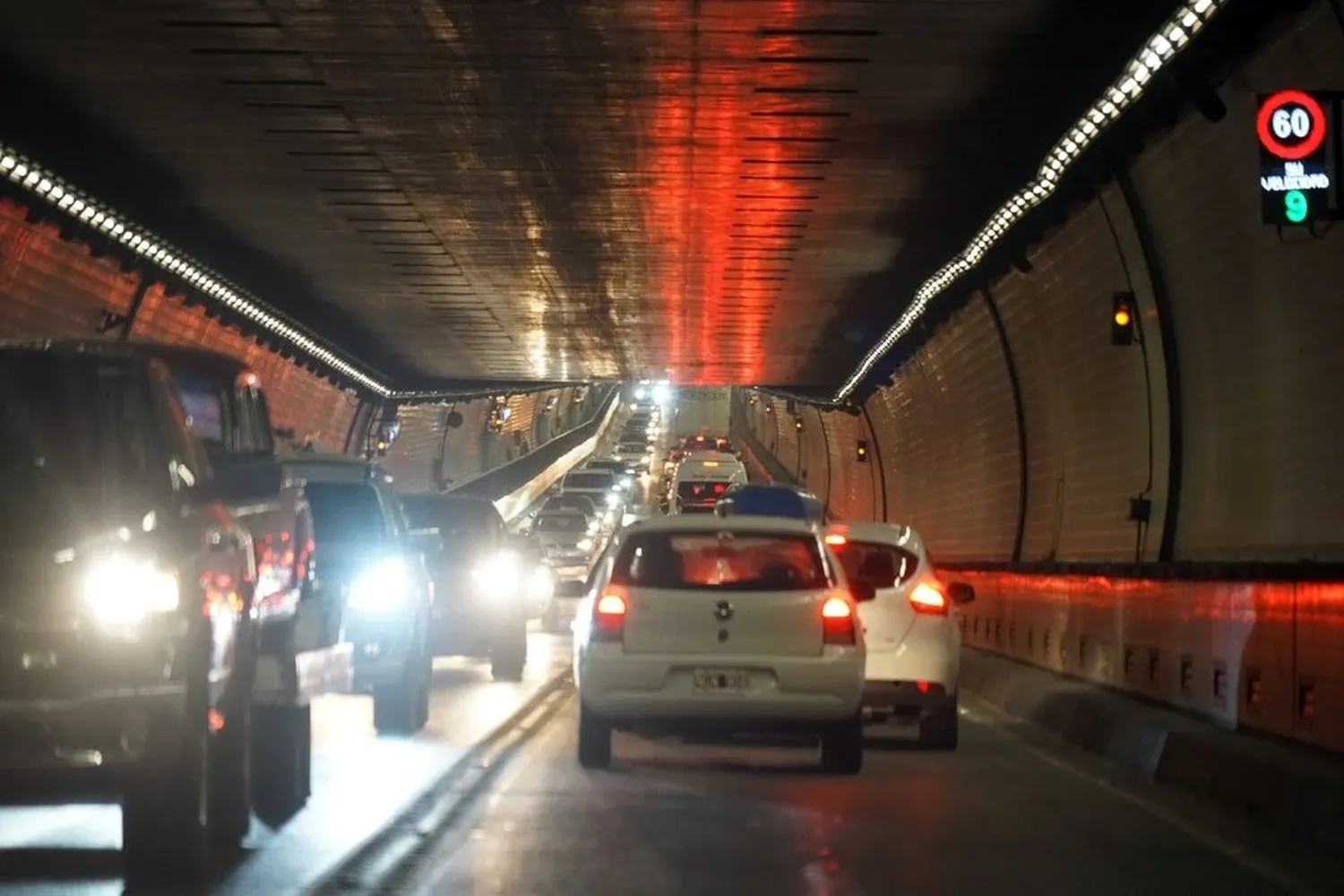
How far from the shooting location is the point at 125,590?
9133 millimetres

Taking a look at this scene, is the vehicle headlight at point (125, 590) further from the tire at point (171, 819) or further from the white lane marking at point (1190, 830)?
the white lane marking at point (1190, 830)

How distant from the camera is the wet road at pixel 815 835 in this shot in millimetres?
10164

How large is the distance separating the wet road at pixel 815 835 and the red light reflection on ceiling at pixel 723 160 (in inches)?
213

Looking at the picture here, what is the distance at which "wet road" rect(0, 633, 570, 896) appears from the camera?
1011cm

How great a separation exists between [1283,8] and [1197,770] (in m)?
5.34

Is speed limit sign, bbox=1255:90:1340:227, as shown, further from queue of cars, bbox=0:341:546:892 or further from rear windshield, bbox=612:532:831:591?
queue of cars, bbox=0:341:546:892

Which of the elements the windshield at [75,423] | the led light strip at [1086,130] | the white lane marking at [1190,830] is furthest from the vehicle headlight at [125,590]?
the led light strip at [1086,130]

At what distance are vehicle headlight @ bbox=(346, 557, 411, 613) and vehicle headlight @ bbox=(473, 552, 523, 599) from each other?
632 centimetres

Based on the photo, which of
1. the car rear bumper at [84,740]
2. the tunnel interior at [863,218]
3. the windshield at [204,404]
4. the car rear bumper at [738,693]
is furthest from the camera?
the tunnel interior at [863,218]

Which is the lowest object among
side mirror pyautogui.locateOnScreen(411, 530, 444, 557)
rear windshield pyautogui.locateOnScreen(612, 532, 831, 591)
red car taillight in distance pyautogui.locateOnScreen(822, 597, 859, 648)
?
red car taillight in distance pyautogui.locateOnScreen(822, 597, 859, 648)

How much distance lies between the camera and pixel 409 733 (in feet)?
58.3

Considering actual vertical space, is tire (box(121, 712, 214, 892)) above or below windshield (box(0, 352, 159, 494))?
below

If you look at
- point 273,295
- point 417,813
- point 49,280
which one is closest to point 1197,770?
point 417,813

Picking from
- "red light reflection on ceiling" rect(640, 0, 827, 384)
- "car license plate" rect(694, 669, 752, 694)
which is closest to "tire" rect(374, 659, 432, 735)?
"car license plate" rect(694, 669, 752, 694)
